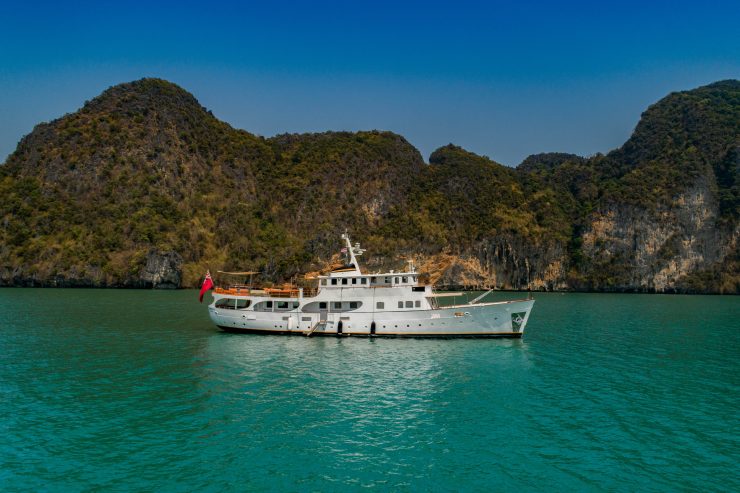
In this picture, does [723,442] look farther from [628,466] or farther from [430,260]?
[430,260]

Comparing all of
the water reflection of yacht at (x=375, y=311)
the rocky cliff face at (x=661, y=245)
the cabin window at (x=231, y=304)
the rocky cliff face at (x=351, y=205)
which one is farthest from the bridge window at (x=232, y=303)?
the rocky cliff face at (x=661, y=245)

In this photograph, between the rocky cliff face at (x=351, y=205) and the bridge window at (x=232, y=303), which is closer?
the bridge window at (x=232, y=303)

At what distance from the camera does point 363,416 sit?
19.3 m

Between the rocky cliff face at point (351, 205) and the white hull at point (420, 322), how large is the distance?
283 feet

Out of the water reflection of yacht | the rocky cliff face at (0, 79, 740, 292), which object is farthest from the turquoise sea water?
the rocky cliff face at (0, 79, 740, 292)

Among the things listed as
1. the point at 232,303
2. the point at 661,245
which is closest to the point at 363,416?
the point at 232,303

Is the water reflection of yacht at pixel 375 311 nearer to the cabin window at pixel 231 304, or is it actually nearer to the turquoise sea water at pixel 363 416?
the cabin window at pixel 231 304

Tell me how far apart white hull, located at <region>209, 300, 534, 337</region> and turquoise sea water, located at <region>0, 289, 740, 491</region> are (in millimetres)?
2065

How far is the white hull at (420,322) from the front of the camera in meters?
38.1

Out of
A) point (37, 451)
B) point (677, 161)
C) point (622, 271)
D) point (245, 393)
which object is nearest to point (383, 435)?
point (245, 393)

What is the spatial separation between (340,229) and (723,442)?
135m

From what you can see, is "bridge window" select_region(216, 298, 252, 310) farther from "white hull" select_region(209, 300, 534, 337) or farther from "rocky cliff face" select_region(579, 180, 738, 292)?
"rocky cliff face" select_region(579, 180, 738, 292)

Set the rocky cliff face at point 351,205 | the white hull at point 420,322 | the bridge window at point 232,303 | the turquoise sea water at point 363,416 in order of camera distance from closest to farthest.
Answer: the turquoise sea water at point 363,416, the white hull at point 420,322, the bridge window at point 232,303, the rocky cliff face at point 351,205

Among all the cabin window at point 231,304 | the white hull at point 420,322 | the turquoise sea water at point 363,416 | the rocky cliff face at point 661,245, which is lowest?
the turquoise sea water at point 363,416
